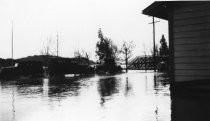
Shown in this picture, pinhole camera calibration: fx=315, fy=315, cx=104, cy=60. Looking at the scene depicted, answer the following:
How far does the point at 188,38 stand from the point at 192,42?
212mm

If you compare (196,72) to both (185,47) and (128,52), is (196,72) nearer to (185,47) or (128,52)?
(185,47)

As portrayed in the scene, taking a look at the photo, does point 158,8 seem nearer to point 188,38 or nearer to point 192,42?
point 188,38

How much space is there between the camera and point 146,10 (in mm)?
12469

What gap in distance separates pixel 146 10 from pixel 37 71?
2215 cm

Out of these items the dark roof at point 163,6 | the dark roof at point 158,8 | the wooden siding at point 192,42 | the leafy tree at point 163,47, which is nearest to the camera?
the wooden siding at point 192,42

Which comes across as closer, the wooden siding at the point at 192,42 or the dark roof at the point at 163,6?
the wooden siding at the point at 192,42

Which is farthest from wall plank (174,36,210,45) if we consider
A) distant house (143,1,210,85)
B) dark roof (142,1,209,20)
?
dark roof (142,1,209,20)

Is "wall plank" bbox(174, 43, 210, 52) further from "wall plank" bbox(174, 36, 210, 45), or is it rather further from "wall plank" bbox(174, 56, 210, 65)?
"wall plank" bbox(174, 56, 210, 65)

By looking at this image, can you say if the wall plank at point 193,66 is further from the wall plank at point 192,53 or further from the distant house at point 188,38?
the wall plank at point 192,53

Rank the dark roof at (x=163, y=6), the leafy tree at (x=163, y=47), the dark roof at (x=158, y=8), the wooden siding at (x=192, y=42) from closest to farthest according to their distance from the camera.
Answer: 1. the wooden siding at (x=192, y=42)
2. the dark roof at (x=163, y=6)
3. the dark roof at (x=158, y=8)
4. the leafy tree at (x=163, y=47)

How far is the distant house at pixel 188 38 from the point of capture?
35.4ft

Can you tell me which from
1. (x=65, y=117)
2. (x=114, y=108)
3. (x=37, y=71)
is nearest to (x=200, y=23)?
(x=114, y=108)

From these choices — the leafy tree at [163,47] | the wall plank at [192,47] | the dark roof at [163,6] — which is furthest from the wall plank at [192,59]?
the leafy tree at [163,47]

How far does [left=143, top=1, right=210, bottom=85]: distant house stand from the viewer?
1080 centimetres
